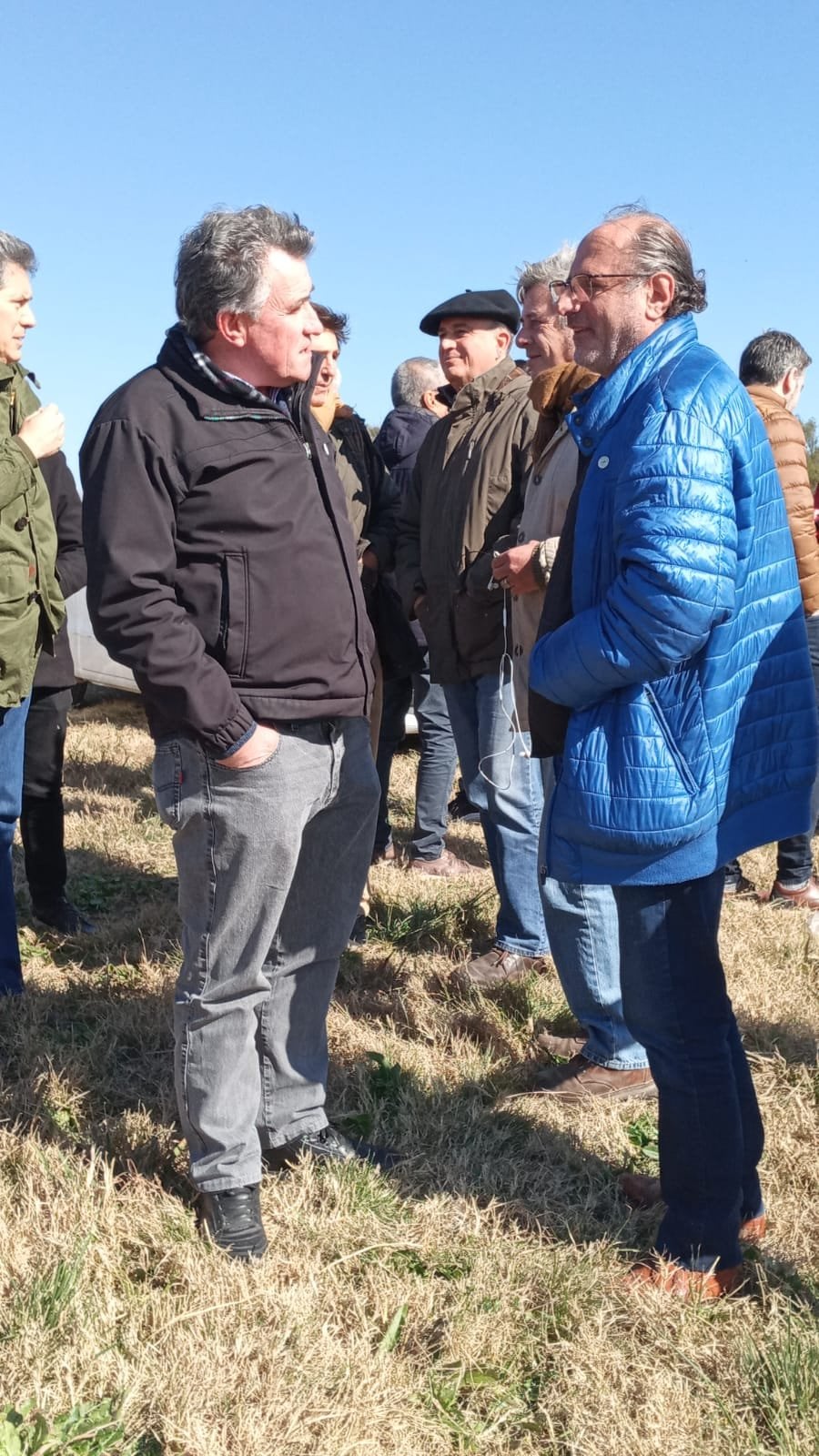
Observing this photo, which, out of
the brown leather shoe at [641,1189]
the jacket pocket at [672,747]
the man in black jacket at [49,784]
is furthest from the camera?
the man in black jacket at [49,784]

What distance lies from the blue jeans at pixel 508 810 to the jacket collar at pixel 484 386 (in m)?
0.98

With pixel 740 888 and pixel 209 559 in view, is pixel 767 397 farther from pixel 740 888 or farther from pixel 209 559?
pixel 209 559

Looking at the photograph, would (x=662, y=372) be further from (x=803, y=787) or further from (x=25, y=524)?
(x=25, y=524)

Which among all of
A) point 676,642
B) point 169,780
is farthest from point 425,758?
point 676,642

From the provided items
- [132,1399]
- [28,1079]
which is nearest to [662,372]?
[132,1399]

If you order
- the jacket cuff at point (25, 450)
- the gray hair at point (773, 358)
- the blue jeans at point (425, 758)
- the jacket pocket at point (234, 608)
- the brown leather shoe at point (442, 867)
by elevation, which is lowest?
the brown leather shoe at point (442, 867)

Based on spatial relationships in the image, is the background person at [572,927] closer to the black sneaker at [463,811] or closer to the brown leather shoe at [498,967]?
the brown leather shoe at [498,967]

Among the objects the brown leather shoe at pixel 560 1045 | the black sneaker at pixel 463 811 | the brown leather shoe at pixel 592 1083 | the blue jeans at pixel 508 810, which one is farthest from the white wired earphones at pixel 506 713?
the black sneaker at pixel 463 811

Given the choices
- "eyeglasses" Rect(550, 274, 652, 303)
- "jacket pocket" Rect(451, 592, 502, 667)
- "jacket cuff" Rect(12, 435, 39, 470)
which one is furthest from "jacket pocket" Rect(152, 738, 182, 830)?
"jacket pocket" Rect(451, 592, 502, 667)

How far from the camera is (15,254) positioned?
3926mm

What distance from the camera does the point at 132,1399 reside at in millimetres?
2271

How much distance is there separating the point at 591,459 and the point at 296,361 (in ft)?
2.17

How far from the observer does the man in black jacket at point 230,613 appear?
251 cm

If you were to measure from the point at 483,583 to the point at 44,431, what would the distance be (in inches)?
59.0
